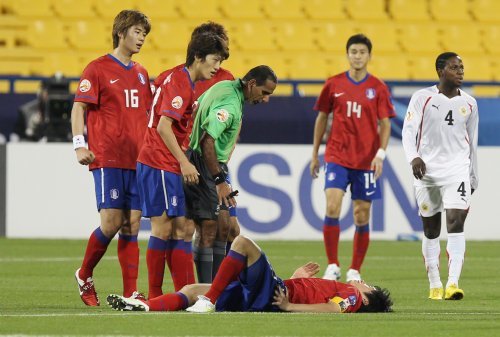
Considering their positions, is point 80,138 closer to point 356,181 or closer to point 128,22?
point 128,22

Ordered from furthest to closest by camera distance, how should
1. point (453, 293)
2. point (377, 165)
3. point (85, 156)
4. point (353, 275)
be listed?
1. point (377, 165)
2. point (353, 275)
3. point (453, 293)
4. point (85, 156)

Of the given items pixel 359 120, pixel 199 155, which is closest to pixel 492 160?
pixel 359 120

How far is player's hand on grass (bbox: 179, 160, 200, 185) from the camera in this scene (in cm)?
891

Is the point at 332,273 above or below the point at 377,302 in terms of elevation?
below

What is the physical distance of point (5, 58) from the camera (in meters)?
22.9

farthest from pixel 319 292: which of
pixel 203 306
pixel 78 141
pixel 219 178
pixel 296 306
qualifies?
pixel 78 141

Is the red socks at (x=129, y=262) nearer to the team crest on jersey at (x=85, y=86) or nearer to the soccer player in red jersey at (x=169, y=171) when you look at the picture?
the soccer player in red jersey at (x=169, y=171)

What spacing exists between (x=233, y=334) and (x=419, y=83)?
12450 millimetres

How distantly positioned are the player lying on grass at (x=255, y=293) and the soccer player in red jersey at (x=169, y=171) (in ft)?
2.35

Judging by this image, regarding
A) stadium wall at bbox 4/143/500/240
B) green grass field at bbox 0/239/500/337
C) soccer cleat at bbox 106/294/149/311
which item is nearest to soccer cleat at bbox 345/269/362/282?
green grass field at bbox 0/239/500/337

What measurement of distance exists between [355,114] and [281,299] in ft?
15.6

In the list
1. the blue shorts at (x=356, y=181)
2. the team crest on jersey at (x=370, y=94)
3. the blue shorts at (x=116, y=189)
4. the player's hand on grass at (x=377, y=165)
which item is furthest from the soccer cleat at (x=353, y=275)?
the blue shorts at (x=116, y=189)

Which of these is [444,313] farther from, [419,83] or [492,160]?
[419,83]

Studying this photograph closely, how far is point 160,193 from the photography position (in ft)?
30.6
